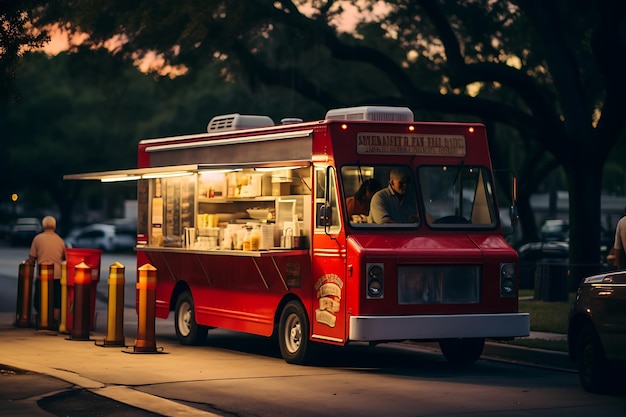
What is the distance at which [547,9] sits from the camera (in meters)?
27.3

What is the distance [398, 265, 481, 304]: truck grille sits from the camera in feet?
47.5

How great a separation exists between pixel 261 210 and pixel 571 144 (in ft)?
40.7

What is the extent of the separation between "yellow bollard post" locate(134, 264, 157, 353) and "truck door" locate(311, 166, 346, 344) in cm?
225

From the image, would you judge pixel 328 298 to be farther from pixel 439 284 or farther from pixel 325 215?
pixel 439 284

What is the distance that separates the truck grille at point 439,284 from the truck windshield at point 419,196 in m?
0.65

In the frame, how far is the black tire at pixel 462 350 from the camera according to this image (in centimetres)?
1555

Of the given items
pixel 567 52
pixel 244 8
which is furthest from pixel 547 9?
pixel 244 8

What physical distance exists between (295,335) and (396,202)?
2005 millimetres

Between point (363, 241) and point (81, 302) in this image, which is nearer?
point (363, 241)

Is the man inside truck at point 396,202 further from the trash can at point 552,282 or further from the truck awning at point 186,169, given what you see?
the trash can at point 552,282

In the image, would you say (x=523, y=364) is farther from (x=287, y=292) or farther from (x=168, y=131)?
(x=168, y=131)

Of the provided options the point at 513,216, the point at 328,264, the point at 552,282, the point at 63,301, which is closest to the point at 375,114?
the point at 328,264

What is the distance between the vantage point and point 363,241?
1449cm

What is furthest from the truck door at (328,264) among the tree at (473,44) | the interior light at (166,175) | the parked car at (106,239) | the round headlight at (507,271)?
the parked car at (106,239)
